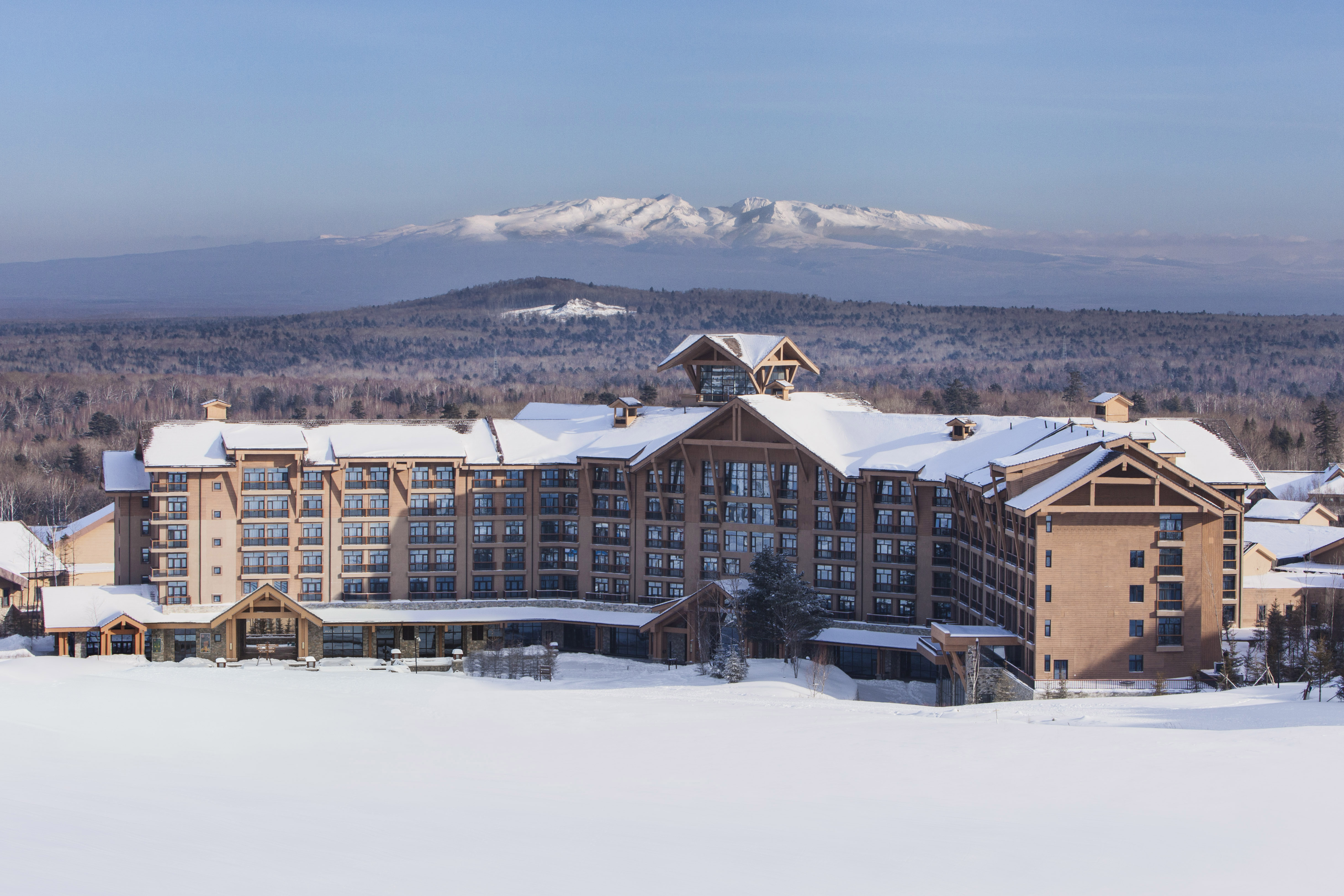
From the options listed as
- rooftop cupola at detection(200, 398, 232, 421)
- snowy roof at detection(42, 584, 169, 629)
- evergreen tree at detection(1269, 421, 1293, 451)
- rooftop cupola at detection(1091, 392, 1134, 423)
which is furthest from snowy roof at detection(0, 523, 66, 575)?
evergreen tree at detection(1269, 421, 1293, 451)

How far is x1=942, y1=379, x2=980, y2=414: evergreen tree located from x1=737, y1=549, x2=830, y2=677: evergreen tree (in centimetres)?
6145

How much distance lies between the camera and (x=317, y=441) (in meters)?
64.1

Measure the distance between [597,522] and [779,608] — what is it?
12.4m

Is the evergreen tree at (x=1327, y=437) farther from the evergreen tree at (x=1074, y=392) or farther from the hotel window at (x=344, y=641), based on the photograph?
the hotel window at (x=344, y=641)

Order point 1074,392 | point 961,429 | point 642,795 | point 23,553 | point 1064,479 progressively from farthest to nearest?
point 1074,392, point 23,553, point 961,429, point 1064,479, point 642,795

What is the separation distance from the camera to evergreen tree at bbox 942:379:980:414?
116062 mm

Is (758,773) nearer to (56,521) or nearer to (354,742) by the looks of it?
(354,742)

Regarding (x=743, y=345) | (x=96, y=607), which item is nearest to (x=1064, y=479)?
(x=743, y=345)

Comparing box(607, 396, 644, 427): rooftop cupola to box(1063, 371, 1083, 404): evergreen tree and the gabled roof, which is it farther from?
box(1063, 371, 1083, 404): evergreen tree

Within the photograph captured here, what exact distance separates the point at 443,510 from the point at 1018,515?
90.9 feet

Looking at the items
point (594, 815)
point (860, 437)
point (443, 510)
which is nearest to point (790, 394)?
point (860, 437)

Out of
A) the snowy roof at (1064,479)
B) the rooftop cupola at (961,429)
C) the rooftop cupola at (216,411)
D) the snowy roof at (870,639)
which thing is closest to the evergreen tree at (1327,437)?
the rooftop cupola at (961,429)

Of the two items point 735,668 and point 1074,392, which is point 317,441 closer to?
point 735,668

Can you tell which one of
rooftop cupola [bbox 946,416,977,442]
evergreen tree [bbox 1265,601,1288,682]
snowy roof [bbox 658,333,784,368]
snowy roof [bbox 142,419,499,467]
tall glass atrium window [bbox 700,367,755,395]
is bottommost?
evergreen tree [bbox 1265,601,1288,682]
